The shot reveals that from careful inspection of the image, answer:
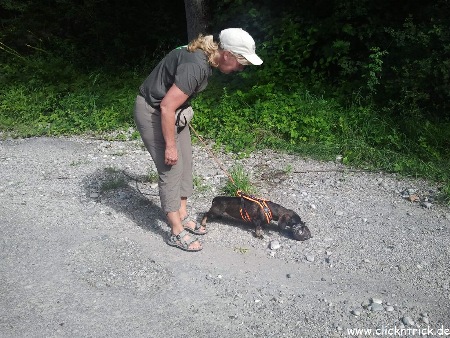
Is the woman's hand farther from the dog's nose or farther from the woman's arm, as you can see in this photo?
the dog's nose

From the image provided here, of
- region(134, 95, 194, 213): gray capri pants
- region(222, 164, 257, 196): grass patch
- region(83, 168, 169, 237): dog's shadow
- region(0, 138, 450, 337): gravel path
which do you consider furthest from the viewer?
region(222, 164, 257, 196): grass patch

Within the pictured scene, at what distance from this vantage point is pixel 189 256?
15.7 ft

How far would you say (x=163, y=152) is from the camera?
4.56 metres

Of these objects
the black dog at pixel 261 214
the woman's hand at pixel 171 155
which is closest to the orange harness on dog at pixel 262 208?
the black dog at pixel 261 214

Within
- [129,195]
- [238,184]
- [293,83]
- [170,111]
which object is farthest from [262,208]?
[293,83]

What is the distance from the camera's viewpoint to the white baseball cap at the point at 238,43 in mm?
4090

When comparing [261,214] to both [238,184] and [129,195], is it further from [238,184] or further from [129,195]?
[129,195]

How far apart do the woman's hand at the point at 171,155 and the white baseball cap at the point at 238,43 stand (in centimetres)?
89

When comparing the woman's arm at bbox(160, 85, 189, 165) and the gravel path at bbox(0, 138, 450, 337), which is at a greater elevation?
the woman's arm at bbox(160, 85, 189, 165)

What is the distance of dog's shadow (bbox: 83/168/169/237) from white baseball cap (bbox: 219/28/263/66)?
1930mm

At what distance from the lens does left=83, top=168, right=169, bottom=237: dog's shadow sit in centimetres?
546

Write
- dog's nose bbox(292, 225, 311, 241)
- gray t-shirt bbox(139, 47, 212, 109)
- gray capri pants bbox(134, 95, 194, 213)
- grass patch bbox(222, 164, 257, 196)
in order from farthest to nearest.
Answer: grass patch bbox(222, 164, 257, 196)
dog's nose bbox(292, 225, 311, 241)
gray capri pants bbox(134, 95, 194, 213)
gray t-shirt bbox(139, 47, 212, 109)

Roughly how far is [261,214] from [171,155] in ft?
3.65

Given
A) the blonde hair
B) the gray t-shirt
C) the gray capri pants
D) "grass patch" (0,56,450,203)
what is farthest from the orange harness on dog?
the blonde hair
